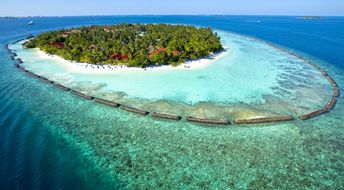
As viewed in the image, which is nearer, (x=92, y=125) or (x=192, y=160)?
(x=192, y=160)

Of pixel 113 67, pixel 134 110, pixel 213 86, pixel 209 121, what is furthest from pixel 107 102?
pixel 113 67

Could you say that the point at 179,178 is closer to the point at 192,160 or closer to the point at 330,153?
the point at 192,160

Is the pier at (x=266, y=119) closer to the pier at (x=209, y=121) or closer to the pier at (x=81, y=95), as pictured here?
the pier at (x=209, y=121)

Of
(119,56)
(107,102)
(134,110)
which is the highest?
(119,56)

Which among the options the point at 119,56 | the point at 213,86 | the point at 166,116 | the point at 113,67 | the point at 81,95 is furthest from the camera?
the point at 119,56

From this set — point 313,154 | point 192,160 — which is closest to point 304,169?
point 313,154

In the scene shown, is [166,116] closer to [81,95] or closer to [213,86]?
[213,86]

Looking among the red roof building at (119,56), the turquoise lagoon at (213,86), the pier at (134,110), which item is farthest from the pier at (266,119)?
the red roof building at (119,56)

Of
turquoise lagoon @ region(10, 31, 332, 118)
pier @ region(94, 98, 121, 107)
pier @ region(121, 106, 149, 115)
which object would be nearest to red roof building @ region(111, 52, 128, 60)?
turquoise lagoon @ region(10, 31, 332, 118)

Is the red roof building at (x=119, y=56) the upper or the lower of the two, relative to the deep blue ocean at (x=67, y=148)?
upper

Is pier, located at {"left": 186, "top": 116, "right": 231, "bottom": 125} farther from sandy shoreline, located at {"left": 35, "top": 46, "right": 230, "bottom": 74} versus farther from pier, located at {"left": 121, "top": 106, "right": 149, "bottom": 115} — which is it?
sandy shoreline, located at {"left": 35, "top": 46, "right": 230, "bottom": 74}

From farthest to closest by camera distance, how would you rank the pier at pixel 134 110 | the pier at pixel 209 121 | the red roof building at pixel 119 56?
the red roof building at pixel 119 56
the pier at pixel 134 110
the pier at pixel 209 121
